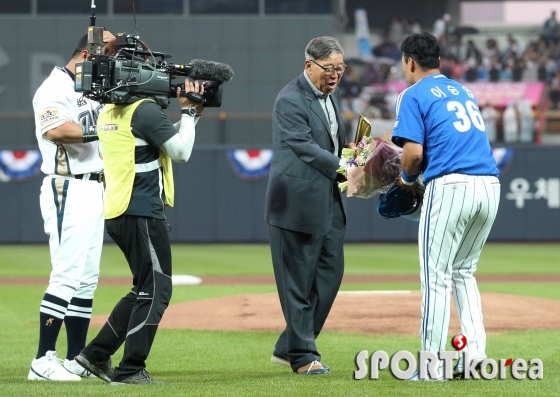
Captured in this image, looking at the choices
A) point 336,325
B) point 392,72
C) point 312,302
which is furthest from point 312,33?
point 312,302

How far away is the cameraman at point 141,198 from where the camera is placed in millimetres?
5215

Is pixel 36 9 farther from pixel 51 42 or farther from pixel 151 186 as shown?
pixel 151 186

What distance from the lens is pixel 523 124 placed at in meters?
20.2

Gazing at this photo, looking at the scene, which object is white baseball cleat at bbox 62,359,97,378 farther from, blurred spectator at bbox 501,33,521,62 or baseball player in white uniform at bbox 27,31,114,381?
blurred spectator at bbox 501,33,521,62

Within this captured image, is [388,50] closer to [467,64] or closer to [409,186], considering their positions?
[467,64]

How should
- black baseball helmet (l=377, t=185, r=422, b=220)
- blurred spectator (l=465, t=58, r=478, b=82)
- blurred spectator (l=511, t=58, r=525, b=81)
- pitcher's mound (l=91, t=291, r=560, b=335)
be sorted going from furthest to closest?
1. blurred spectator (l=511, t=58, r=525, b=81)
2. blurred spectator (l=465, t=58, r=478, b=82)
3. pitcher's mound (l=91, t=291, r=560, b=335)
4. black baseball helmet (l=377, t=185, r=422, b=220)

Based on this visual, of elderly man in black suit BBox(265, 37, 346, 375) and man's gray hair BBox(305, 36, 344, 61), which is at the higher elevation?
man's gray hair BBox(305, 36, 344, 61)

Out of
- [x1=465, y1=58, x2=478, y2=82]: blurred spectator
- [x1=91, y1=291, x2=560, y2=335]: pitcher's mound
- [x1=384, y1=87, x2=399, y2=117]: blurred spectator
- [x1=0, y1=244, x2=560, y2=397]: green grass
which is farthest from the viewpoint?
[x1=465, y1=58, x2=478, y2=82]: blurred spectator

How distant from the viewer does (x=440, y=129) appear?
511 cm

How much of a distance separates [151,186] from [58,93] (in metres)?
1.08

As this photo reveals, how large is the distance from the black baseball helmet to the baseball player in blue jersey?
0.29 metres

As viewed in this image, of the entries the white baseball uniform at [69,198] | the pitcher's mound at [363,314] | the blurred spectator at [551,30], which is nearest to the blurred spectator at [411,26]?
the blurred spectator at [551,30]

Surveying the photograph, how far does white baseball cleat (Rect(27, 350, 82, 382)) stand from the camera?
559cm

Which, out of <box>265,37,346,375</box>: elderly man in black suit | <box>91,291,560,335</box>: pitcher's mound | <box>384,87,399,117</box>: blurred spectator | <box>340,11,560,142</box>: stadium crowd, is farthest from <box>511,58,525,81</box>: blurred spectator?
<box>265,37,346,375</box>: elderly man in black suit
